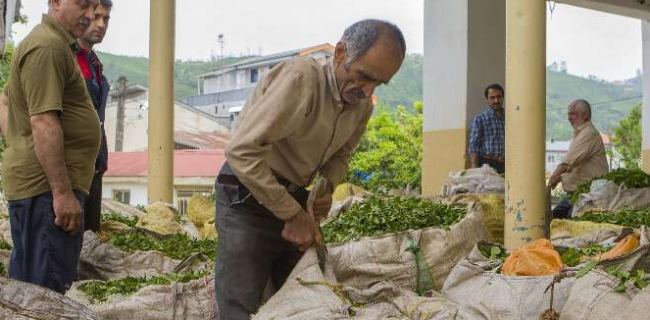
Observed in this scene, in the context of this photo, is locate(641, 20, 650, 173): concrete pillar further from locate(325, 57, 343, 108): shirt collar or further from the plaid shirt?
locate(325, 57, 343, 108): shirt collar

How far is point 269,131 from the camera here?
8.47 feet

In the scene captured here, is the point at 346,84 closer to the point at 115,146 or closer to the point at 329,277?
the point at 329,277

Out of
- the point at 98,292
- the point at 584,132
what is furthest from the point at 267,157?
the point at 584,132

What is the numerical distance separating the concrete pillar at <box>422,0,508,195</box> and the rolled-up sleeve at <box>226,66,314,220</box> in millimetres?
6618

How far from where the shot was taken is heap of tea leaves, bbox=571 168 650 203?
7.67 meters

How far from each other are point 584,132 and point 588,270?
5840 mm

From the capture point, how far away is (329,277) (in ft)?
10.0

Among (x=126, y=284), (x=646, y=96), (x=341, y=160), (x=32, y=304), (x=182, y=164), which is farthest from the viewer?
(x=182, y=164)

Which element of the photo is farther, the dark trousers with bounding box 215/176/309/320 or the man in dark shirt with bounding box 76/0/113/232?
the man in dark shirt with bounding box 76/0/113/232

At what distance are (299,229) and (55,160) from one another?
4.03ft

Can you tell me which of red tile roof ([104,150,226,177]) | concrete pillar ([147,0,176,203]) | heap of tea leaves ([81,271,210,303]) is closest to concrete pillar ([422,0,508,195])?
concrete pillar ([147,0,176,203])

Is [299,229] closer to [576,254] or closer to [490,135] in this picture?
[576,254]

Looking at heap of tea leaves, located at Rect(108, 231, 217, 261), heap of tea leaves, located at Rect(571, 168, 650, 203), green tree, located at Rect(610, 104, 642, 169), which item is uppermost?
green tree, located at Rect(610, 104, 642, 169)

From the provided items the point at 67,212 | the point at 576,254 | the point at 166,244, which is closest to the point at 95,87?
the point at 166,244
